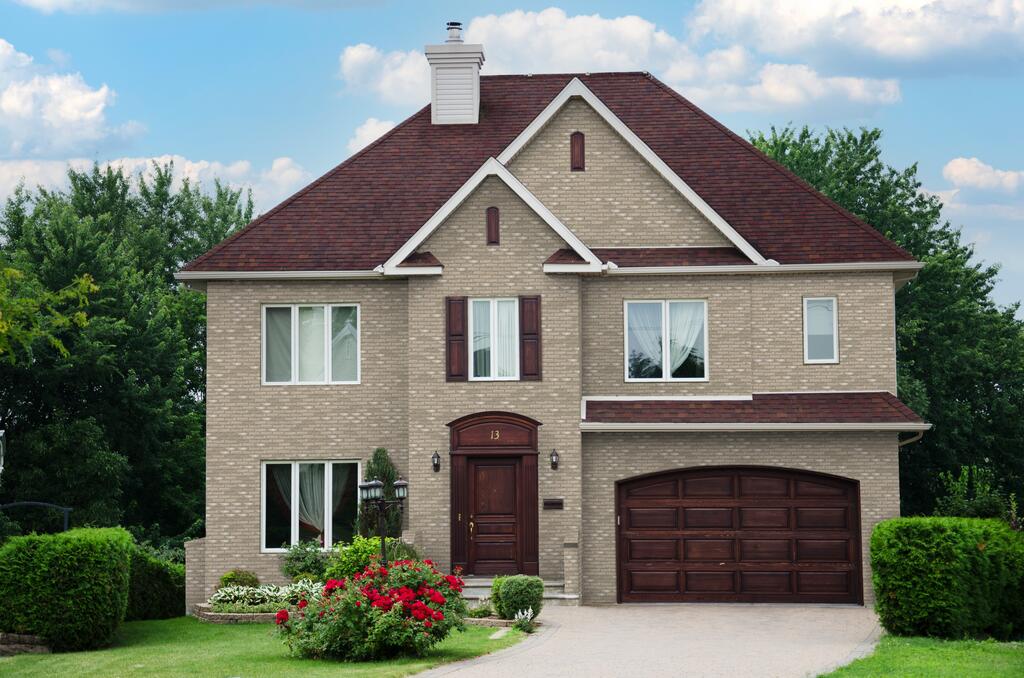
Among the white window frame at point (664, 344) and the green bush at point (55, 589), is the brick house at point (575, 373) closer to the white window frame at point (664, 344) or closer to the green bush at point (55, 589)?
A: the white window frame at point (664, 344)

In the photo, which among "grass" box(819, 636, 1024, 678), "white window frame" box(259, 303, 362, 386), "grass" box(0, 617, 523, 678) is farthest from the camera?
"white window frame" box(259, 303, 362, 386)

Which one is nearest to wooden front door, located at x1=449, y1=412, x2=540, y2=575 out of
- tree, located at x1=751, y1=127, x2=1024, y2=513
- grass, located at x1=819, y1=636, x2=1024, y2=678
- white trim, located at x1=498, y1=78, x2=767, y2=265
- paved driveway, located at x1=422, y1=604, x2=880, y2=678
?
paved driveway, located at x1=422, y1=604, x2=880, y2=678

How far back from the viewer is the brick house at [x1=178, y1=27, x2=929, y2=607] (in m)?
26.1

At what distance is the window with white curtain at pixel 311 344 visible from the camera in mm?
27453

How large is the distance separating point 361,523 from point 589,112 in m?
9.60

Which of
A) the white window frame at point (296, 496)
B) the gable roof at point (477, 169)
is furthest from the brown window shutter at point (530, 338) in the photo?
the white window frame at point (296, 496)

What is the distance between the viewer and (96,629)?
71.6ft

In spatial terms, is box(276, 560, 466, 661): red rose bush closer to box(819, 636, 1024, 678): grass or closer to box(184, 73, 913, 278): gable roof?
box(819, 636, 1024, 678): grass

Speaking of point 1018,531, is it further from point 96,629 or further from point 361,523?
point 96,629

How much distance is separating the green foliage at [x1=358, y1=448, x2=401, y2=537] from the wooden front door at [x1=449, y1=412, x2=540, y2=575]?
3.93 feet

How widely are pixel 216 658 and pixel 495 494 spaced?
8.17 meters

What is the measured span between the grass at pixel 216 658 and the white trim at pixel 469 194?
300 inches

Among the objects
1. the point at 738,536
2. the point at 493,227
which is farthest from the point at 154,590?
the point at 738,536

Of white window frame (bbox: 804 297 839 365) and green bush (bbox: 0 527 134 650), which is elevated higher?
white window frame (bbox: 804 297 839 365)
